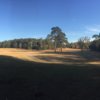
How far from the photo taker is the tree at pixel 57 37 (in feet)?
339

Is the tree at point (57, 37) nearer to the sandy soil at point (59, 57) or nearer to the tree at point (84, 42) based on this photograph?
the tree at point (84, 42)

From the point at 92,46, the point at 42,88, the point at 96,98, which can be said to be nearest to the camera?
the point at 96,98

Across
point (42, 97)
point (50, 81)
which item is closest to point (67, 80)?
point (50, 81)

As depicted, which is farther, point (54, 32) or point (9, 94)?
point (54, 32)

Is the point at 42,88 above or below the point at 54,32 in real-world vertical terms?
below

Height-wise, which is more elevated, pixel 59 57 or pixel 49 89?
pixel 49 89

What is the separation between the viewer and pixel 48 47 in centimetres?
11788

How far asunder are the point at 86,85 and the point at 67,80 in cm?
186

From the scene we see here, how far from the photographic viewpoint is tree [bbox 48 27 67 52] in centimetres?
10325

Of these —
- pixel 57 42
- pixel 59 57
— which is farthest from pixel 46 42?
pixel 59 57

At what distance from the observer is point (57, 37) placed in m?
105

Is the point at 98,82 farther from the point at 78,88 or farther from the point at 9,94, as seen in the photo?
the point at 9,94

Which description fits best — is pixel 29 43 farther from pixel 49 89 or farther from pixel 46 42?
pixel 49 89

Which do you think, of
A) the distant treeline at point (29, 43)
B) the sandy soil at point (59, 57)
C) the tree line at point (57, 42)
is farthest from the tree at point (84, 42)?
the sandy soil at point (59, 57)
